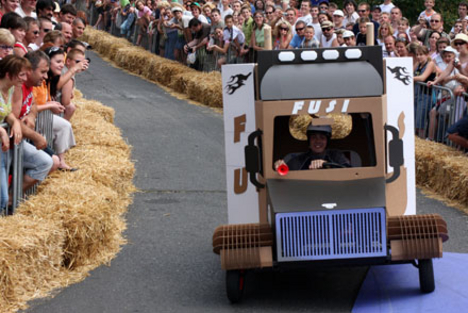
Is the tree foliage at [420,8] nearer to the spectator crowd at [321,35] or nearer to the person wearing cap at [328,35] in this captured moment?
the spectator crowd at [321,35]

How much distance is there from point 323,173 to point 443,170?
5163 millimetres

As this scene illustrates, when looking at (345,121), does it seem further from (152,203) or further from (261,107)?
(261,107)

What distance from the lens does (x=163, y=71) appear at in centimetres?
2630

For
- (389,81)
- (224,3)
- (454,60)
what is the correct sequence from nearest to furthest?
(389,81), (454,60), (224,3)

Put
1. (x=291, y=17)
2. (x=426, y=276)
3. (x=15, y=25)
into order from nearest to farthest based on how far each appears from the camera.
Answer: (x=426, y=276) → (x=15, y=25) → (x=291, y=17)

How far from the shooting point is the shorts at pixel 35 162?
984cm

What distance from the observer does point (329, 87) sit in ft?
27.4

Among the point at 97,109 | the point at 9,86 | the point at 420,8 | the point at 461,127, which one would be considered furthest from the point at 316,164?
the point at 420,8

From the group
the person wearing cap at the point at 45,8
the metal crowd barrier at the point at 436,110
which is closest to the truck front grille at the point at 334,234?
the metal crowd barrier at the point at 436,110

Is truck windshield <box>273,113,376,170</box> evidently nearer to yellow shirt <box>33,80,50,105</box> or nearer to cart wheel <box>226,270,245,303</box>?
cart wheel <box>226,270,245,303</box>

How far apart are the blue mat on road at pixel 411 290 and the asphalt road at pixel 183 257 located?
16cm

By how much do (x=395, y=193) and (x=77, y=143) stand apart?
571 cm

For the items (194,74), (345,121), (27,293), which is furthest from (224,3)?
(27,293)

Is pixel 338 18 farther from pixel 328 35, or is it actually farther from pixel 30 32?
pixel 30 32
